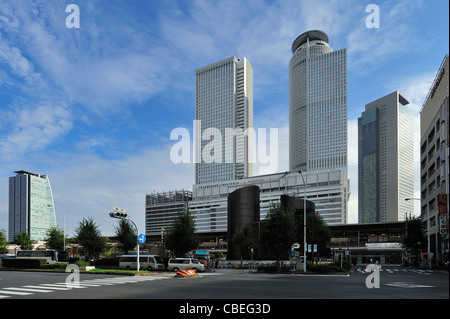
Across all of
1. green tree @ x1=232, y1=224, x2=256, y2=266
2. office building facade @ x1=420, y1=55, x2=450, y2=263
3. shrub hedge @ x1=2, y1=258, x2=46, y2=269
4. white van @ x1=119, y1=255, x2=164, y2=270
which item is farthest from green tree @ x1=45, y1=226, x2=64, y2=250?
office building facade @ x1=420, y1=55, x2=450, y2=263

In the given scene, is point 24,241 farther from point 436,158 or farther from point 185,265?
point 436,158

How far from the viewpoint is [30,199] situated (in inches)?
7367

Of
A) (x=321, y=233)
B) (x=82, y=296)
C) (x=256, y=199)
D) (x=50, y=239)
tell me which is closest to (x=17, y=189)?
(x=50, y=239)

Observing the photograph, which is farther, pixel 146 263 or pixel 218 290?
pixel 146 263

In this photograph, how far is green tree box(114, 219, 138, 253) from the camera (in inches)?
2320

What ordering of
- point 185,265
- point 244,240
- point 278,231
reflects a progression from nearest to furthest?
1. point 278,231
2. point 185,265
3. point 244,240

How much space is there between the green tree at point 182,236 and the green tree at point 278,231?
13.2m

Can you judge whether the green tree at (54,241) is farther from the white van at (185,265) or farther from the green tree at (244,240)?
the white van at (185,265)

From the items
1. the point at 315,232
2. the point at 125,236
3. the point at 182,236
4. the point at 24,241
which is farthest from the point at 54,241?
the point at 315,232

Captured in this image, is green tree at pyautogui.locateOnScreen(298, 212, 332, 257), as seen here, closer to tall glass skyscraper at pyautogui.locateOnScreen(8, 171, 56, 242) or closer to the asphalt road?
the asphalt road

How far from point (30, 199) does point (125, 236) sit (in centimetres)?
15042

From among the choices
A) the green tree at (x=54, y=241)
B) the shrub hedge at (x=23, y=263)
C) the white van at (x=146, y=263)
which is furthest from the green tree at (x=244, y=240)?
the green tree at (x=54, y=241)
